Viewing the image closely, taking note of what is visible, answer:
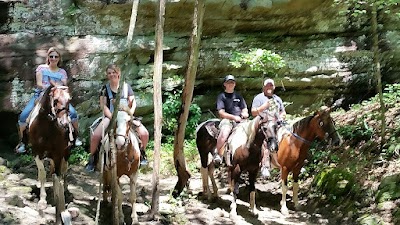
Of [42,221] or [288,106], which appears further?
[288,106]

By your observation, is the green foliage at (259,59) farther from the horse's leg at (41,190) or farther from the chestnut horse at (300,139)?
the horse's leg at (41,190)

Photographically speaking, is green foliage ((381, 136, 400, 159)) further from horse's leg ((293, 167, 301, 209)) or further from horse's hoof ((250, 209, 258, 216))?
horse's hoof ((250, 209, 258, 216))

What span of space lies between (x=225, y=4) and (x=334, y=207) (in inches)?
292

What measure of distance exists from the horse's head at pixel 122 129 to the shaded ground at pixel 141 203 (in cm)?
146

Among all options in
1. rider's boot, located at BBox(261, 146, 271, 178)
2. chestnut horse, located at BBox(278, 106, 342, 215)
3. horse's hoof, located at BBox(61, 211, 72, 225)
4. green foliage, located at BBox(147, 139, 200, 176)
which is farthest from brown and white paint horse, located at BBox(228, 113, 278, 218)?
green foliage, located at BBox(147, 139, 200, 176)

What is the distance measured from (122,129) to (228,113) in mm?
3206

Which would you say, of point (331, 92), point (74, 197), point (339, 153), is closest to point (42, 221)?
point (74, 197)

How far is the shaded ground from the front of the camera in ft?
25.2

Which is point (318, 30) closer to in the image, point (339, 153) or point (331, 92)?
point (331, 92)

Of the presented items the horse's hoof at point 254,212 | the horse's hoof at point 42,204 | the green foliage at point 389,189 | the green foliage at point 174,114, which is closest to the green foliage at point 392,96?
the green foliage at point 389,189

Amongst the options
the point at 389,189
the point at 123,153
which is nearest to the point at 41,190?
the point at 123,153

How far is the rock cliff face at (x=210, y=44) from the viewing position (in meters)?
13.4

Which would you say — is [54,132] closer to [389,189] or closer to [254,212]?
[254,212]

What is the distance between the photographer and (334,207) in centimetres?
961
